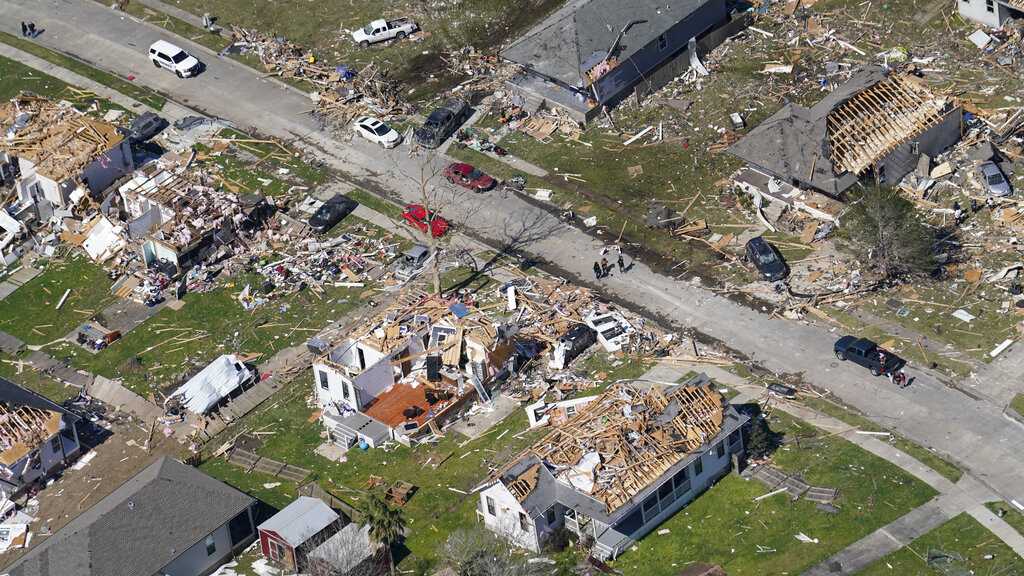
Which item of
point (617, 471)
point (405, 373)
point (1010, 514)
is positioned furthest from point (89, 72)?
point (1010, 514)

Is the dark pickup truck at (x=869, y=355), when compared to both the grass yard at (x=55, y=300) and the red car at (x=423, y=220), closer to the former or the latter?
the red car at (x=423, y=220)

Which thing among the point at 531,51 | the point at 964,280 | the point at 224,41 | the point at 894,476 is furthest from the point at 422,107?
the point at 894,476

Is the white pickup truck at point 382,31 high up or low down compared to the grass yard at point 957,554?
up

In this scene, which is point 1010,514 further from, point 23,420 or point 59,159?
point 59,159

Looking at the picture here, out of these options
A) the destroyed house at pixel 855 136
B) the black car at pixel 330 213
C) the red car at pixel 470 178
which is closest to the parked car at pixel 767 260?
the destroyed house at pixel 855 136

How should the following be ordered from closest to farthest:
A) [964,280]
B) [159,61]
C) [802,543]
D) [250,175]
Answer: [802,543], [964,280], [250,175], [159,61]

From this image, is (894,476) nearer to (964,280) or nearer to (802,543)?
(802,543)
